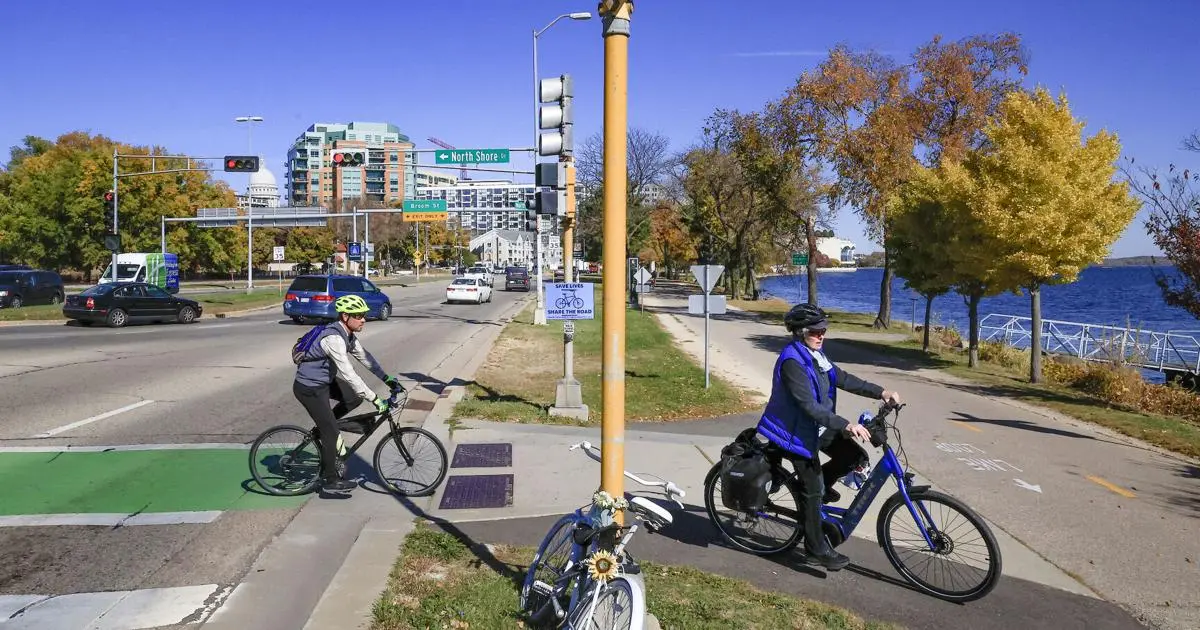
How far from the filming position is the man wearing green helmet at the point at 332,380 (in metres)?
6.74

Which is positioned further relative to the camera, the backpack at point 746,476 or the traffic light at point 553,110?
the traffic light at point 553,110

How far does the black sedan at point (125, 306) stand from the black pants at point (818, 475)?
81.2 feet

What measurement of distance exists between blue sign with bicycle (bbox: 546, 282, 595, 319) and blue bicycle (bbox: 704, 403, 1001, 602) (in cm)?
575

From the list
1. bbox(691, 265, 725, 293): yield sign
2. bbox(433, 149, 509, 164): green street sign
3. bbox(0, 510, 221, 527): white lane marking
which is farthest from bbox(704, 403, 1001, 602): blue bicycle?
bbox(433, 149, 509, 164): green street sign

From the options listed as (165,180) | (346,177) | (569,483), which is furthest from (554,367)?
(346,177)

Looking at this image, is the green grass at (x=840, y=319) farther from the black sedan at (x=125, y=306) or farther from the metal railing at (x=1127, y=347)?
the black sedan at (x=125, y=306)

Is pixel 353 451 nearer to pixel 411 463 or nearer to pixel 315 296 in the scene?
pixel 411 463

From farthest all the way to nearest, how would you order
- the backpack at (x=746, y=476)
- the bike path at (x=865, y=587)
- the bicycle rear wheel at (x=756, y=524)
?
the bicycle rear wheel at (x=756, y=524)
the backpack at (x=746, y=476)
the bike path at (x=865, y=587)

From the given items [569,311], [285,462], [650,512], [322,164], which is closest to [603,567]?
[650,512]

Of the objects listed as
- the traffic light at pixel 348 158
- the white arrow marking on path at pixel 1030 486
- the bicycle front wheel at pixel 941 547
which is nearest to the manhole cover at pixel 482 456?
the bicycle front wheel at pixel 941 547

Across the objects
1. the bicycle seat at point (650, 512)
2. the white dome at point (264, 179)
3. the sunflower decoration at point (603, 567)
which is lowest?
the sunflower decoration at point (603, 567)

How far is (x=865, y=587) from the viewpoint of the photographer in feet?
17.7

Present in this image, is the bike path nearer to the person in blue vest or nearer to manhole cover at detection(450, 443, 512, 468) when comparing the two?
the person in blue vest

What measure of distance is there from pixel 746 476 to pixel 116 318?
80.9ft
